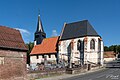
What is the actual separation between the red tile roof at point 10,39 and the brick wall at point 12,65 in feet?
1.68

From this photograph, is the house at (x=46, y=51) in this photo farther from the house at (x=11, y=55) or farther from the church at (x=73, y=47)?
the house at (x=11, y=55)

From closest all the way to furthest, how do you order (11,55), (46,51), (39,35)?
(11,55), (46,51), (39,35)

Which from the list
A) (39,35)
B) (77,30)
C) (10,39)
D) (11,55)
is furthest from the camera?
(39,35)

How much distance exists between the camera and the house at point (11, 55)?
1714 cm

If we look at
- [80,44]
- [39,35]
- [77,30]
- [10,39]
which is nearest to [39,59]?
[39,35]

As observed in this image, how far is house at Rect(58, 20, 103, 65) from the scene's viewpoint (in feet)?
175

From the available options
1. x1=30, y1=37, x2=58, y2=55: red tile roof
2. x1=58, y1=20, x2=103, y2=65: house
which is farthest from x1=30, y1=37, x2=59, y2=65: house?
x1=58, y1=20, x2=103, y2=65: house

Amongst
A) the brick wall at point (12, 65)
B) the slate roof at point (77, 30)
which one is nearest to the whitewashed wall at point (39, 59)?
the slate roof at point (77, 30)

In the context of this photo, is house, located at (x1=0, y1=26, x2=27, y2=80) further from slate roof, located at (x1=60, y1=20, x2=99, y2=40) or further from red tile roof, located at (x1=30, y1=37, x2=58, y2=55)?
red tile roof, located at (x1=30, y1=37, x2=58, y2=55)

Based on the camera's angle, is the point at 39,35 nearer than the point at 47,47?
No

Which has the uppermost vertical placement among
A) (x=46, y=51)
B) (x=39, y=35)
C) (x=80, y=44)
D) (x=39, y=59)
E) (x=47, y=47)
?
(x=39, y=35)

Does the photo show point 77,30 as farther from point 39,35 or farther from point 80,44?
point 39,35

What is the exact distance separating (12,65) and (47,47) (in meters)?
46.3

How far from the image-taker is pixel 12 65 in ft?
59.0
